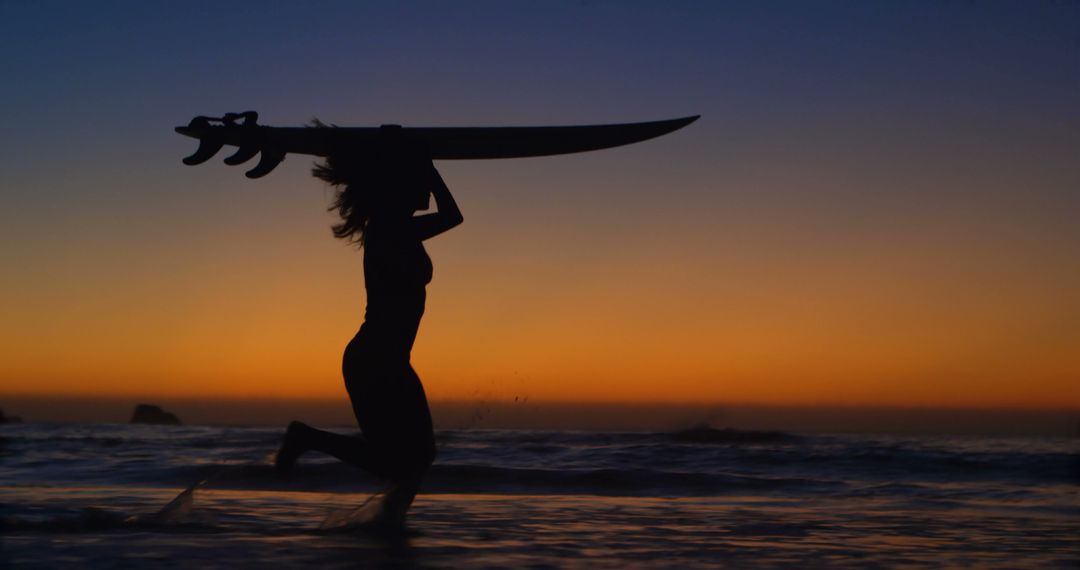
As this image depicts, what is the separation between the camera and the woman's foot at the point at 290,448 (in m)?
5.45

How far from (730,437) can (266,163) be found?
20612 millimetres

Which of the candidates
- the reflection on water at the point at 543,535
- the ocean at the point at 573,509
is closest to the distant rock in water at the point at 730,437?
the ocean at the point at 573,509

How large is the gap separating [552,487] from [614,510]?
10.9 feet

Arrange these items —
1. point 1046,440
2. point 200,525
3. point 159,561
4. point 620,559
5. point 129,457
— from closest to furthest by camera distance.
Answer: point 159,561 < point 620,559 < point 200,525 < point 129,457 < point 1046,440

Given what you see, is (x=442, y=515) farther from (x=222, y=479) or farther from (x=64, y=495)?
(x=64, y=495)

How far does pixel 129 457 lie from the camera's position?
1450 centimetres

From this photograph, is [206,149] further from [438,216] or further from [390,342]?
[390,342]

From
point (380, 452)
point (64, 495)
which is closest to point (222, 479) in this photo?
point (64, 495)

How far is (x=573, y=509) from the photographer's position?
8.01 m

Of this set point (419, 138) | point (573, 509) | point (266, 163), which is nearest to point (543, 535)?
point (573, 509)

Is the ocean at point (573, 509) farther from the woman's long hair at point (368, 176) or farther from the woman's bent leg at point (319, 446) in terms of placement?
the woman's long hair at point (368, 176)

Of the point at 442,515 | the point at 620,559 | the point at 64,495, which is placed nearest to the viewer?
the point at 620,559

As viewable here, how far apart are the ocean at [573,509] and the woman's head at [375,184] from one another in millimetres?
1903

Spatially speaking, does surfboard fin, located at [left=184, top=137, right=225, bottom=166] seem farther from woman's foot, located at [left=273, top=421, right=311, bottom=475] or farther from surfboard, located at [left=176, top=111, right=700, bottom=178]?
woman's foot, located at [left=273, top=421, right=311, bottom=475]
